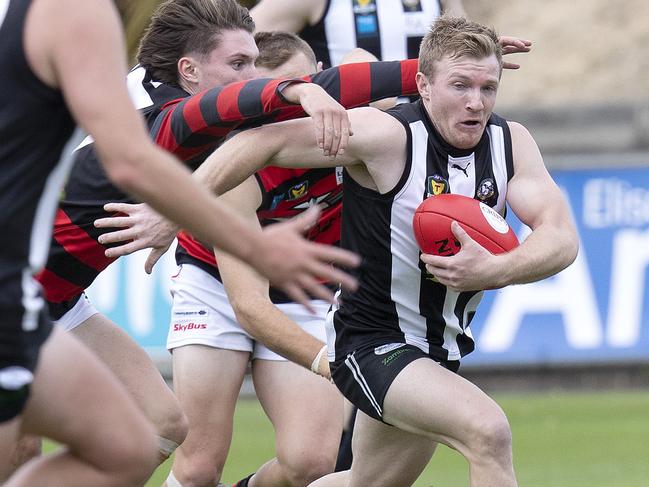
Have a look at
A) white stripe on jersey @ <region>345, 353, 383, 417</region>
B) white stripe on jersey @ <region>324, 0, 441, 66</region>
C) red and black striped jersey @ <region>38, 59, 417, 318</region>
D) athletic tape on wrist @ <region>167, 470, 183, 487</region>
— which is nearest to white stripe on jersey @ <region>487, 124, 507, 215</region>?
red and black striped jersey @ <region>38, 59, 417, 318</region>

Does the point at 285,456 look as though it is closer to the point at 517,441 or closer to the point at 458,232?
the point at 458,232

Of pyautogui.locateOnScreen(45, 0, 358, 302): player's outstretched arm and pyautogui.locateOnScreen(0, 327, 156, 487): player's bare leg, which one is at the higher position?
pyautogui.locateOnScreen(45, 0, 358, 302): player's outstretched arm

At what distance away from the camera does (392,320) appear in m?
5.40

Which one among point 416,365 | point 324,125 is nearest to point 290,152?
point 324,125

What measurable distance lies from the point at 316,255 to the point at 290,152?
1931mm

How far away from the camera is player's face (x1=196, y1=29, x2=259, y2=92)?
19.5ft

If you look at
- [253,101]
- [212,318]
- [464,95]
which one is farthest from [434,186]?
[212,318]

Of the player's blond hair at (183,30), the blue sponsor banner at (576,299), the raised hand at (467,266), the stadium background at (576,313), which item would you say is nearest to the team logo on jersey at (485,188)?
the raised hand at (467,266)

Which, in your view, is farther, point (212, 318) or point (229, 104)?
point (212, 318)

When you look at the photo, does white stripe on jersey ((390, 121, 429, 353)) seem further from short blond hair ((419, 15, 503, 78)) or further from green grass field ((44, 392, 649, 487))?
green grass field ((44, 392, 649, 487))

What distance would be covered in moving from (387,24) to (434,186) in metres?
1.94

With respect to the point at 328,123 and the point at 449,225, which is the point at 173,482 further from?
the point at 328,123

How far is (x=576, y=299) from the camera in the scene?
11953 millimetres

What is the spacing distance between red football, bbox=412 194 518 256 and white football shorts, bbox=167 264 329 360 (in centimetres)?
145
